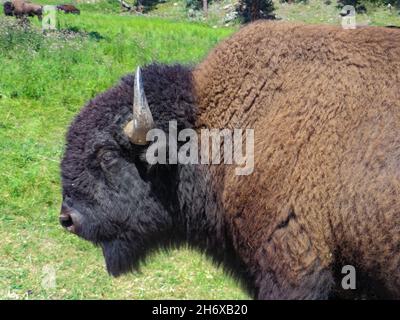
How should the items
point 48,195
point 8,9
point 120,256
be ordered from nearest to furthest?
1. point 120,256
2. point 48,195
3. point 8,9

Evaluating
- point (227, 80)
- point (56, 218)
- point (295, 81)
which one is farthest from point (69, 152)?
point (56, 218)

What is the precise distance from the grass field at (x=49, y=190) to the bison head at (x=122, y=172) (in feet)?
1.33

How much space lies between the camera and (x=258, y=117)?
296cm

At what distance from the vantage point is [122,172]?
3.13 metres

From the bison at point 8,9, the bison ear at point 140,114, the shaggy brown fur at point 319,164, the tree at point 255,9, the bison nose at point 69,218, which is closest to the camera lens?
the shaggy brown fur at point 319,164

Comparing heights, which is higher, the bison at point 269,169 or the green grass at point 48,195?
the bison at point 269,169

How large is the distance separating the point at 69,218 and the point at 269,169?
4.06 ft

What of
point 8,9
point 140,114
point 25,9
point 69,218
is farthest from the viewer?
point 25,9

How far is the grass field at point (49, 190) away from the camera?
4.78 metres

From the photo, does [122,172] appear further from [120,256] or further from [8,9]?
[8,9]

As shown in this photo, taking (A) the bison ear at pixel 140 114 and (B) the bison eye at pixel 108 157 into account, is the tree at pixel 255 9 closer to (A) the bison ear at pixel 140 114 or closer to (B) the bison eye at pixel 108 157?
(B) the bison eye at pixel 108 157

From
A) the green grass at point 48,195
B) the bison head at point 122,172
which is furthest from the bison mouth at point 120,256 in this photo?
the green grass at point 48,195

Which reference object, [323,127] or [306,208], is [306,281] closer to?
[306,208]

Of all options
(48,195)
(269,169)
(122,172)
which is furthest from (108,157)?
(48,195)
